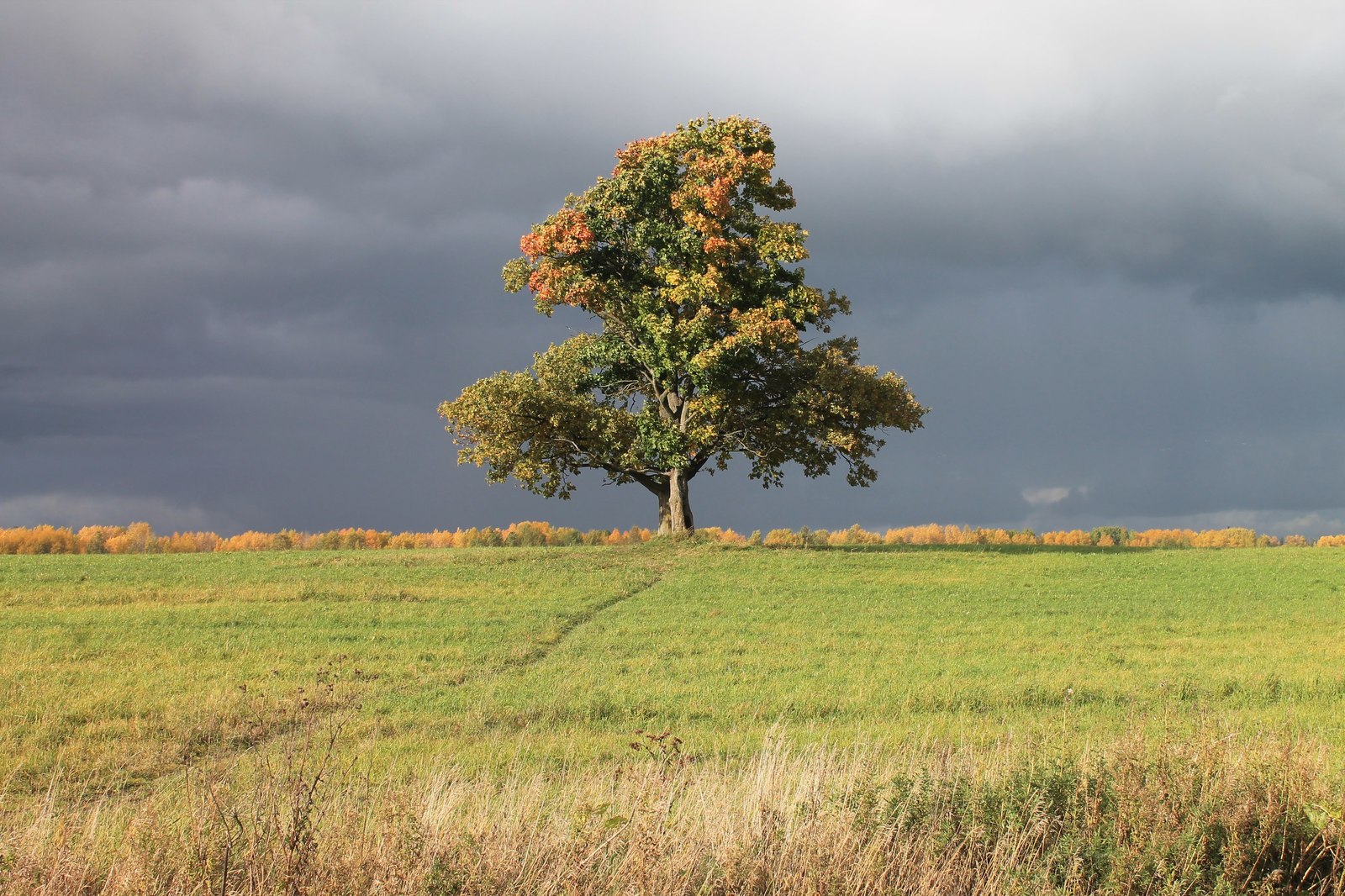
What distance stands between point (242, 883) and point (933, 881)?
5298mm

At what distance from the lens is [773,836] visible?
8.41m

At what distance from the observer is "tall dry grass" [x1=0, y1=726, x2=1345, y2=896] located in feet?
25.3

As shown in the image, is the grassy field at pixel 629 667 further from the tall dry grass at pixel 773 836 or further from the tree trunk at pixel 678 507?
the tree trunk at pixel 678 507

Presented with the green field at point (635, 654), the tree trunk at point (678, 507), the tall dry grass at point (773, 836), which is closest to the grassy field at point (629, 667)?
the green field at point (635, 654)

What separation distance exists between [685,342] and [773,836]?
32.7m

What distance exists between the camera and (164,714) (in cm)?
1748

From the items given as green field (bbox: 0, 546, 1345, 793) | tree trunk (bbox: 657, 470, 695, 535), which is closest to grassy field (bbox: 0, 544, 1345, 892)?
green field (bbox: 0, 546, 1345, 793)

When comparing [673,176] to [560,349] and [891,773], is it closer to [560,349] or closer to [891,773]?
[560,349]

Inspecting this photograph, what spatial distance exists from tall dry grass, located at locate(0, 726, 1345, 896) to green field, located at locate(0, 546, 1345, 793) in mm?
1244

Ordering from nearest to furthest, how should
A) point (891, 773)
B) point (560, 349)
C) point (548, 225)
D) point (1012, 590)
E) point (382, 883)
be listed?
point (382, 883) → point (891, 773) → point (1012, 590) → point (548, 225) → point (560, 349)

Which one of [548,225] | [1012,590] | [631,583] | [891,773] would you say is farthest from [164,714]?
[548,225]

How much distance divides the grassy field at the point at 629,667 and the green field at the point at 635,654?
0.34 ft

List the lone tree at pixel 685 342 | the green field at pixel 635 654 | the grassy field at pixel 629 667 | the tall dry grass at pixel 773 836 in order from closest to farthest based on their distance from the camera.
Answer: the tall dry grass at pixel 773 836
the grassy field at pixel 629 667
the green field at pixel 635 654
the lone tree at pixel 685 342

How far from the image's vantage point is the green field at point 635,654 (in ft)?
51.9
